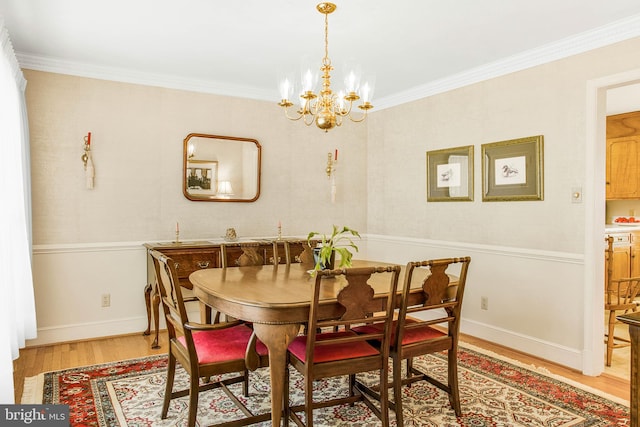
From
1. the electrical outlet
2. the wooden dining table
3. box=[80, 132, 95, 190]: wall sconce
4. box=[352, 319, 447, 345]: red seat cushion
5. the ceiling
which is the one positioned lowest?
the electrical outlet

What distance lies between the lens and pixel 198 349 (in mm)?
2371

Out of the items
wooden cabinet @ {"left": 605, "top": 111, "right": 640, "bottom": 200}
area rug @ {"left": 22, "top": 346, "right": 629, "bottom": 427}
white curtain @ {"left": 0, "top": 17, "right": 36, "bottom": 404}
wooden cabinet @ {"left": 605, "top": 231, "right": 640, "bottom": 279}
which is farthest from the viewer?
wooden cabinet @ {"left": 605, "top": 111, "right": 640, "bottom": 200}

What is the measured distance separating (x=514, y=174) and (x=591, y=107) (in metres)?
0.79

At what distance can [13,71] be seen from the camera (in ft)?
10.6

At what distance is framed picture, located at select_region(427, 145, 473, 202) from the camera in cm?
427

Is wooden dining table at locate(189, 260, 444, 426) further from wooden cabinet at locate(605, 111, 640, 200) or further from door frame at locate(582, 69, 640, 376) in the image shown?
wooden cabinet at locate(605, 111, 640, 200)

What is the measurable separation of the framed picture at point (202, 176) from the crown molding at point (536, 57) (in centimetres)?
220

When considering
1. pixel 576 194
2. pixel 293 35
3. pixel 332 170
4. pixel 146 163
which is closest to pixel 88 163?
pixel 146 163

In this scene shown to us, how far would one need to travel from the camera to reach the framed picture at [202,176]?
447 centimetres

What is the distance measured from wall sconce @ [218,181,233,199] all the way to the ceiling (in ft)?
3.30

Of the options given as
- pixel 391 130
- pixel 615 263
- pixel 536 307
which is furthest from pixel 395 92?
pixel 615 263

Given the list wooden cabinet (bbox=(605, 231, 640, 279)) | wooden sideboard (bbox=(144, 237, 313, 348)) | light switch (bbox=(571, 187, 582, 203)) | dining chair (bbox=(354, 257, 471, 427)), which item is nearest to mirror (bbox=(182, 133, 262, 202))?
wooden sideboard (bbox=(144, 237, 313, 348))

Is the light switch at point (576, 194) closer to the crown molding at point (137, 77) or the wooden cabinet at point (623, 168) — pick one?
the crown molding at point (137, 77)

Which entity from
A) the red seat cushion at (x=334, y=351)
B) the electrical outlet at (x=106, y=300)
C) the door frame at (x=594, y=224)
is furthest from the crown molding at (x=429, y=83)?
the red seat cushion at (x=334, y=351)
